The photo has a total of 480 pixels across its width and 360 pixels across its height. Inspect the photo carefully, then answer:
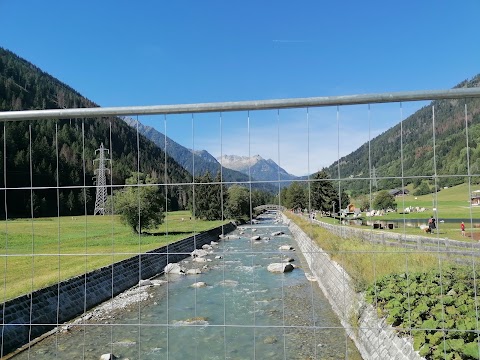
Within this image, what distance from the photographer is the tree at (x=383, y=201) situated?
4979 mm

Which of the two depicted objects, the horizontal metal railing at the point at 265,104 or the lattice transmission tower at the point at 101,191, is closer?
the horizontal metal railing at the point at 265,104

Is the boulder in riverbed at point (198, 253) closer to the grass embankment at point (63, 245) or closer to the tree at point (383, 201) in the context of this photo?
the grass embankment at point (63, 245)

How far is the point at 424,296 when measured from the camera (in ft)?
22.0

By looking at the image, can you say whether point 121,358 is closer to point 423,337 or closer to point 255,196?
point 255,196

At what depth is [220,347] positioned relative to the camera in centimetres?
1071

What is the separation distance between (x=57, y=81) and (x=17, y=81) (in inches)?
1055

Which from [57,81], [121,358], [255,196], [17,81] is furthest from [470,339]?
[57,81]

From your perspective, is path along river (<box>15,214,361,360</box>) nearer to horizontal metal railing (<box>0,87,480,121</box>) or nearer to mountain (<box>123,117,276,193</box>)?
mountain (<box>123,117,276,193</box>)

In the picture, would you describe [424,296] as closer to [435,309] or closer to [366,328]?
[435,309]

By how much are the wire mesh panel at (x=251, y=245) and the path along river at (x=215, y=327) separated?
7 cm

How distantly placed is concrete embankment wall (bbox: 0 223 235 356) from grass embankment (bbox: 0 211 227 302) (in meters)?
0.33

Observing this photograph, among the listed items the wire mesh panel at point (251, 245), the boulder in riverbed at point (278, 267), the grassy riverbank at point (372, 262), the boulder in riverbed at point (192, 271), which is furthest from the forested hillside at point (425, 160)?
the boulder in riverbed at point (192, 271)

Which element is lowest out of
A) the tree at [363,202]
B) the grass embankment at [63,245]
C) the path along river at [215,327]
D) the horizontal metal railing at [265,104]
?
the path along river at [215,327]

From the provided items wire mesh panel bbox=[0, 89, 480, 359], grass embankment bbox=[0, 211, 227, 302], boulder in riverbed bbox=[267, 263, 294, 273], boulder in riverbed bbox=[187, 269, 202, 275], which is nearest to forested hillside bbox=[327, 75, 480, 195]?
wire mesh panel bbox=[0, 89, 480, 359]
